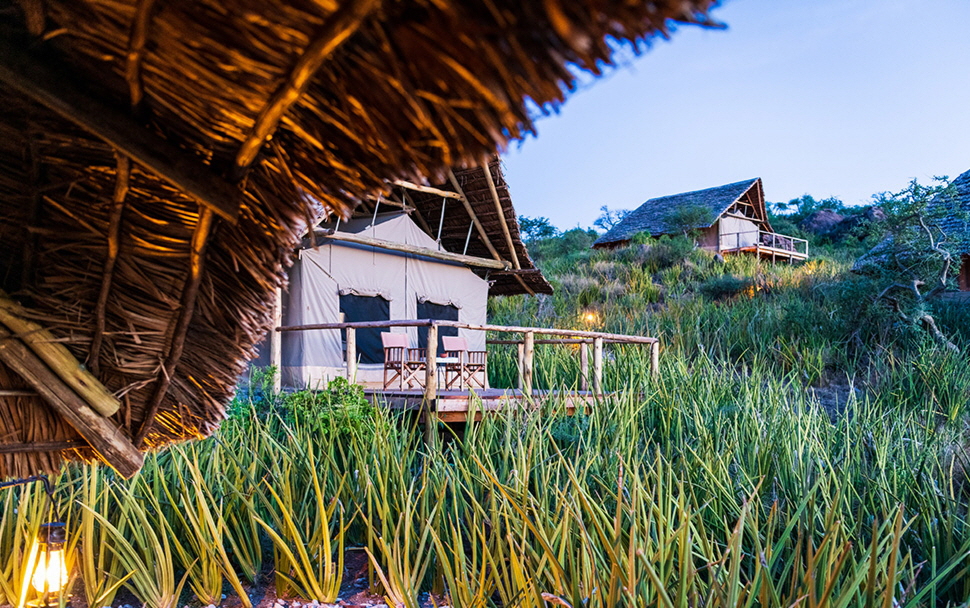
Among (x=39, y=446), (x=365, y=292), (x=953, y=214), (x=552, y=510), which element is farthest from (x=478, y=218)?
(x=39, y=446)

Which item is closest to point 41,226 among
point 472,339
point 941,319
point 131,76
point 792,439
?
point 131,76

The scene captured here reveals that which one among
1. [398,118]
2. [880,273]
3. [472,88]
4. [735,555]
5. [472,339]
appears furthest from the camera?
[880,273]

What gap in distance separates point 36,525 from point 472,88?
11.9ft

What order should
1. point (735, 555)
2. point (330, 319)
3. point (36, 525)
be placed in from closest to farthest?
point (735, 555) → point (36, 525) → point (330, 319)

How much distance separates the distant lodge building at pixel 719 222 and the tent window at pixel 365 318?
20.2 metres

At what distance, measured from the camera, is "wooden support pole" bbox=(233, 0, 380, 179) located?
0.76 metres

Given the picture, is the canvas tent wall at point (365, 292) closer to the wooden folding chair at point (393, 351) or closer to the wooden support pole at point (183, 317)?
the wooden folding chair at point (393, 351)

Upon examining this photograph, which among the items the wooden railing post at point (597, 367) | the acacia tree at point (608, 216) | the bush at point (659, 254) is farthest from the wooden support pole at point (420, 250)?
the acacia tree at point (608, 216)

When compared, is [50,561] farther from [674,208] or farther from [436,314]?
[674,208]

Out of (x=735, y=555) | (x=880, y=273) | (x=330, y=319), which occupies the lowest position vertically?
(x=735, y=555)

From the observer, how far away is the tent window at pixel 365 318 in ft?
31.2

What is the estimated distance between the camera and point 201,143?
3.84 ft

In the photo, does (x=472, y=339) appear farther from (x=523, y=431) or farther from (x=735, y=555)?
(x=735, y=555)

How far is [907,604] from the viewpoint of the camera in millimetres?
2053
